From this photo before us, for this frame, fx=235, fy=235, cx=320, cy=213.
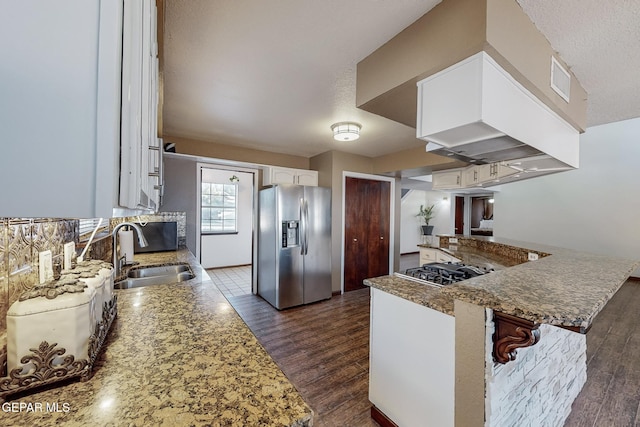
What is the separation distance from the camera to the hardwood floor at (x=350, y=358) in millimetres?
1628

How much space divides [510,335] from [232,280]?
4.58m

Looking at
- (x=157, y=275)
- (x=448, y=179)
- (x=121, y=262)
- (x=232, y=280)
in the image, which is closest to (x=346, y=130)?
(x=448, y=179)

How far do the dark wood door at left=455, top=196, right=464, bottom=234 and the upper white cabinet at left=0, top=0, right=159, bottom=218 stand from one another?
970cm

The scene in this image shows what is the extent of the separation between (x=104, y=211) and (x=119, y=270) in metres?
1.83

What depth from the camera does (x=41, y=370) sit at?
0.60m

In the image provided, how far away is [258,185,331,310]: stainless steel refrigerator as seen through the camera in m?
3.25

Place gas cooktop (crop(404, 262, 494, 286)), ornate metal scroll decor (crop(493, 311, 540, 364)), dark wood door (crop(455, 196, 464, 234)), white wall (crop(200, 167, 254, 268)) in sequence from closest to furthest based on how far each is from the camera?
ornate metal scroll decor (crop(493, 311, 540, 364)) < gas cooktop (crop(404, 262, 494, 286)) < white wall (crop(200, 167, 254, 268)) < dark wood door (crop(455, 196, 464, 234))

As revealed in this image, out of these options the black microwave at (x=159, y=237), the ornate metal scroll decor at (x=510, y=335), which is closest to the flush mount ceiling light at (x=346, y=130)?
the ornate metal scroll decor at (x=510, y=335)

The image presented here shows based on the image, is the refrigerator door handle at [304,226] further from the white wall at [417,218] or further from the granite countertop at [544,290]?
the white wall at [417,218]

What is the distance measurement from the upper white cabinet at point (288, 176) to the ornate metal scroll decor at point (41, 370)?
3144 mm

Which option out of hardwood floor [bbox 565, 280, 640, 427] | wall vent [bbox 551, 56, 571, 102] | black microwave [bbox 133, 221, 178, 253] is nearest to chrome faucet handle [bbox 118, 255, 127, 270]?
black microwave [bbox 133, 221, 178, 253]

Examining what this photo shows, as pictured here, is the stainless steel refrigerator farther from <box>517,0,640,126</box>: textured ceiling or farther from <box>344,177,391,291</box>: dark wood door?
<box>517,0,640,126</box>: textured ceiling

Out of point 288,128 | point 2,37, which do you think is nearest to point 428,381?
point 2,37

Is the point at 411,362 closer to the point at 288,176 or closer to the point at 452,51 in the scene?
the point at 452,51
